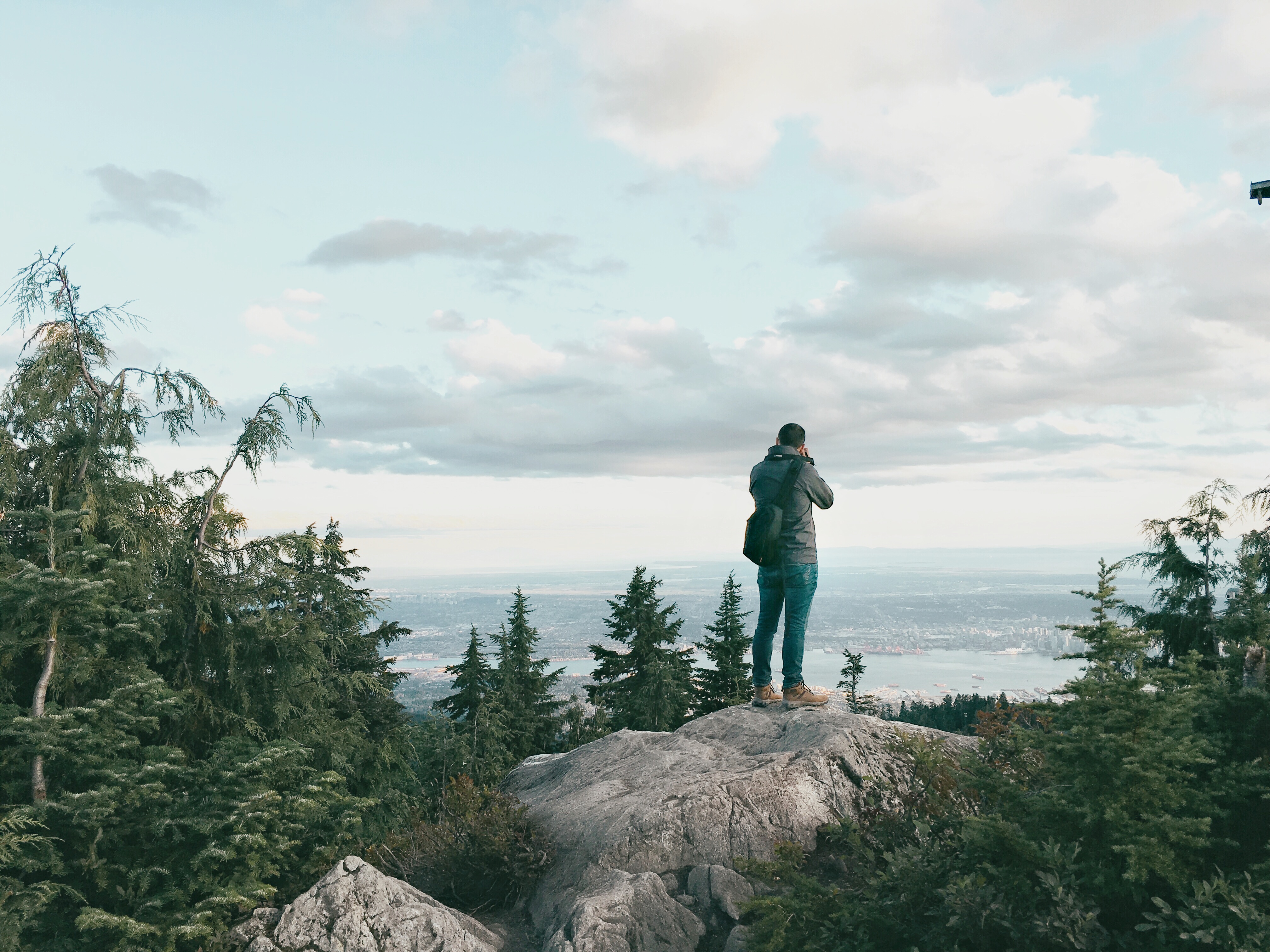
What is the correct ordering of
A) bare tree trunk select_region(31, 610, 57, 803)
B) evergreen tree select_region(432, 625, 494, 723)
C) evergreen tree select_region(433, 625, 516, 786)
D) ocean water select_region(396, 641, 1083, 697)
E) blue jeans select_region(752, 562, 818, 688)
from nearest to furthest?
bare tree trunk select_region(31, 610, 57, 803) < blue jeans select_region(752, 562, 818, 688) < evergreen tree select_region(433, 625, 516, 786) < evergreen tree select_region(432, 625, 494, 723) < ocean water select_region(396, 641, 1083, 697)

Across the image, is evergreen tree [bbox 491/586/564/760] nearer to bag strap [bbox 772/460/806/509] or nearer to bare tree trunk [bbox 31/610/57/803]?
bare tree trunk [bbox 31/610/57/803]

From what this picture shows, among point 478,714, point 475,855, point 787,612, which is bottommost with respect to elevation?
point 478,714

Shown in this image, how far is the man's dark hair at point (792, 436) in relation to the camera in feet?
32.1

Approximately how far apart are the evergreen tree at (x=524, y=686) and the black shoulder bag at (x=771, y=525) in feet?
71.0

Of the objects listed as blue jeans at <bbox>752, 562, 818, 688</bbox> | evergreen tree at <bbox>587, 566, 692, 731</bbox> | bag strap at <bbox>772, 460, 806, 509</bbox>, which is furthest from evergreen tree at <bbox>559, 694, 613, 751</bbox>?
bag strap at <bbox>772, 460, 806, 509</bbox>

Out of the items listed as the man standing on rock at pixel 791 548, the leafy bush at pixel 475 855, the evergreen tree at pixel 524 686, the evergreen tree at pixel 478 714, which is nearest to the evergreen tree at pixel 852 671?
the evergreen tree at pixel 524 686

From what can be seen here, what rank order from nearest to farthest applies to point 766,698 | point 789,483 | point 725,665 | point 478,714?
point 789,483, point 766,698, point 725,665, point 478,714

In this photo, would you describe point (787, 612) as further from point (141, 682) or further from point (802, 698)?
point (141, 682)

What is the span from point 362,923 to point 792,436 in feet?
22.2

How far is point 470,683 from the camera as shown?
98.9 ft

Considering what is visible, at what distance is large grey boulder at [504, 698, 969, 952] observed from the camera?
6.75 m

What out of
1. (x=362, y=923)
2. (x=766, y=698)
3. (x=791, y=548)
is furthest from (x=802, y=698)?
(x=362, y=923)

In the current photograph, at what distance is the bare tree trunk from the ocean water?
244 ft

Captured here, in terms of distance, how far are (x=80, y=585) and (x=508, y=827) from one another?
580cm
